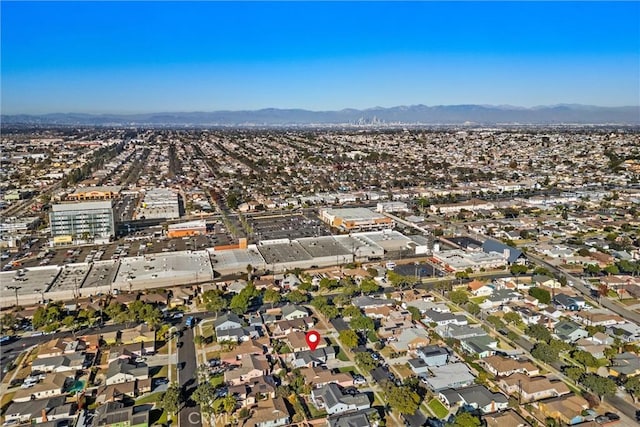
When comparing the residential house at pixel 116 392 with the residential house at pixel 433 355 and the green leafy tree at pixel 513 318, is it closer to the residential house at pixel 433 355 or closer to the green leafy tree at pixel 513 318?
the residential house at pixel 433 355

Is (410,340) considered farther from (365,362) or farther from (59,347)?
(59,347)

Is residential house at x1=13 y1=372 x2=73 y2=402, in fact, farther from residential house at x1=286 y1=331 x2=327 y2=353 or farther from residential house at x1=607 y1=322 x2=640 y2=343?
residential house at x1=607 y1=322 x2=640 y2=343

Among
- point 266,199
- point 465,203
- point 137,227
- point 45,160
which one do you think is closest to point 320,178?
point 266,199

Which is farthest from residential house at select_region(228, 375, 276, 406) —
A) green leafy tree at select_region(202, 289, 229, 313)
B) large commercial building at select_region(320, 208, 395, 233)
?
large commercial building at select_region(320, 208, 395, 233)

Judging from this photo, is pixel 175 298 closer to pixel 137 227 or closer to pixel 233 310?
pixel 233 310

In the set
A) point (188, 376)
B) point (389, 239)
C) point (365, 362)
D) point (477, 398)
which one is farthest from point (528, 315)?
point (188, 376)
